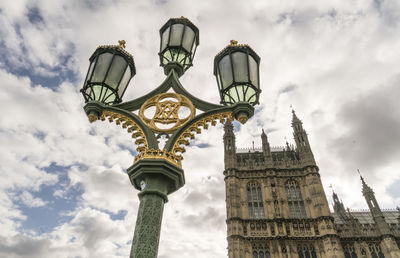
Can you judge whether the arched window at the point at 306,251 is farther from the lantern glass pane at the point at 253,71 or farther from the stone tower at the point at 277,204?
the lantern glass pane at the point at 253,71

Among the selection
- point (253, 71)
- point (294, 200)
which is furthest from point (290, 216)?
point (253, 71)

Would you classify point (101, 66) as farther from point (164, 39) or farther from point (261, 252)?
point (261, 252)

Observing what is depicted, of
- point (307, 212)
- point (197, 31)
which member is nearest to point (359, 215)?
point (307, 212)

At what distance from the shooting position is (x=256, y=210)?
88.7ft

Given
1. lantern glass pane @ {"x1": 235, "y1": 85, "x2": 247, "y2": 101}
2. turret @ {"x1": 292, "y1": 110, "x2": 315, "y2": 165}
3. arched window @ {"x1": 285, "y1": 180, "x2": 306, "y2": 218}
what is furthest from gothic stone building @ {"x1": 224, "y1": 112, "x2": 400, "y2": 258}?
lantern glass pane @ {"x1": 235, "y1": 85, "x2": 247, "y2": 101}

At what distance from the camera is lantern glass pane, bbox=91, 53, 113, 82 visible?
10.8 feet

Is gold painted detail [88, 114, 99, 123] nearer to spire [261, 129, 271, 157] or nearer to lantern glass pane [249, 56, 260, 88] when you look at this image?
lantern glass pane [249, 56, 260, 88]

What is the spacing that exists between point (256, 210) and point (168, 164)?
26.5 meters

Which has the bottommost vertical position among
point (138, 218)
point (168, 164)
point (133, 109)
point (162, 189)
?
point (138, 218)

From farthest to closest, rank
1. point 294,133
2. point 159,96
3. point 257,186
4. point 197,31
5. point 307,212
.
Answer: point 294,133 < point 257,186 < point 307,212 < point 197,31 < point 159,96

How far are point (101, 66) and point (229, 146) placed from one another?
29.9 meters

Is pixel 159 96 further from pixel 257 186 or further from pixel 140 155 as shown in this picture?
pixel 257 186

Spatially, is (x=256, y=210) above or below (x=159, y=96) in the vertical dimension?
above

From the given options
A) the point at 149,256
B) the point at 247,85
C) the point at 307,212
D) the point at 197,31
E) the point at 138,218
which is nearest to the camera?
the point at 149,256
